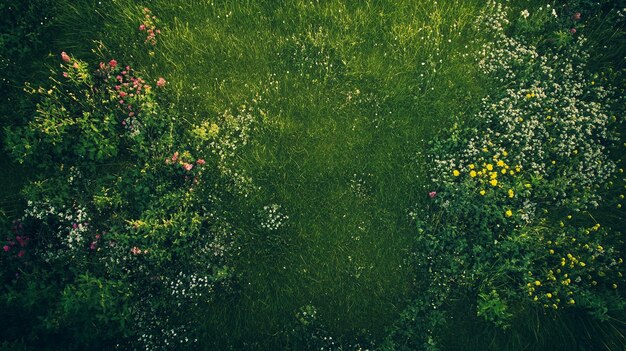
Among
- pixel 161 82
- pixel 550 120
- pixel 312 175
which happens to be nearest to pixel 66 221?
pixel 161 82

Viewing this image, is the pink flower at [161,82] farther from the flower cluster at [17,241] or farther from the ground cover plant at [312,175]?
the flower cluster at [17,241]

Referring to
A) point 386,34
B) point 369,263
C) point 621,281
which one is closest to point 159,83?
point 386,34

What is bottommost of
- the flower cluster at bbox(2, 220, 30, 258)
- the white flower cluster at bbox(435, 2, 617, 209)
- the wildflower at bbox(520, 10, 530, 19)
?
the flower cluster at bbox(2, 220, 30, 258)

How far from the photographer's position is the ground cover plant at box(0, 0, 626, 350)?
545cm

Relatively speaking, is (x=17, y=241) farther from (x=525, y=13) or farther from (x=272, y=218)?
(x=525, y=13)

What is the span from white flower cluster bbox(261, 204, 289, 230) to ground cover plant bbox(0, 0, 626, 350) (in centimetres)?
3

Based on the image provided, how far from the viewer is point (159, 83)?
18.8ft

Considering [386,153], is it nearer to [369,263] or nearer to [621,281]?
[369,263]

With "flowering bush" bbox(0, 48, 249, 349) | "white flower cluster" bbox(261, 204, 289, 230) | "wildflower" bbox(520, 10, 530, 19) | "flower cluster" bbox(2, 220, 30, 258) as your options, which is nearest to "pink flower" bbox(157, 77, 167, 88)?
"flowering bush" bbox(0, 48, 249, 349)

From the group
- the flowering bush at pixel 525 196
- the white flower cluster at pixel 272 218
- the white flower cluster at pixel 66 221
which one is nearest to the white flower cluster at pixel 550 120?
the flowering bush at pixel 525 196

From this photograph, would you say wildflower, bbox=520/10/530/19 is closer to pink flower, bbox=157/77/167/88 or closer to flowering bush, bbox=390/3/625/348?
flowering bush, bbox=390/3/625/348

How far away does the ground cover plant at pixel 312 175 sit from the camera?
215 inches

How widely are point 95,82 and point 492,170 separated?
5972 mm

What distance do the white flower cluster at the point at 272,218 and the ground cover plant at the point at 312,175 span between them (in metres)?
0.03
